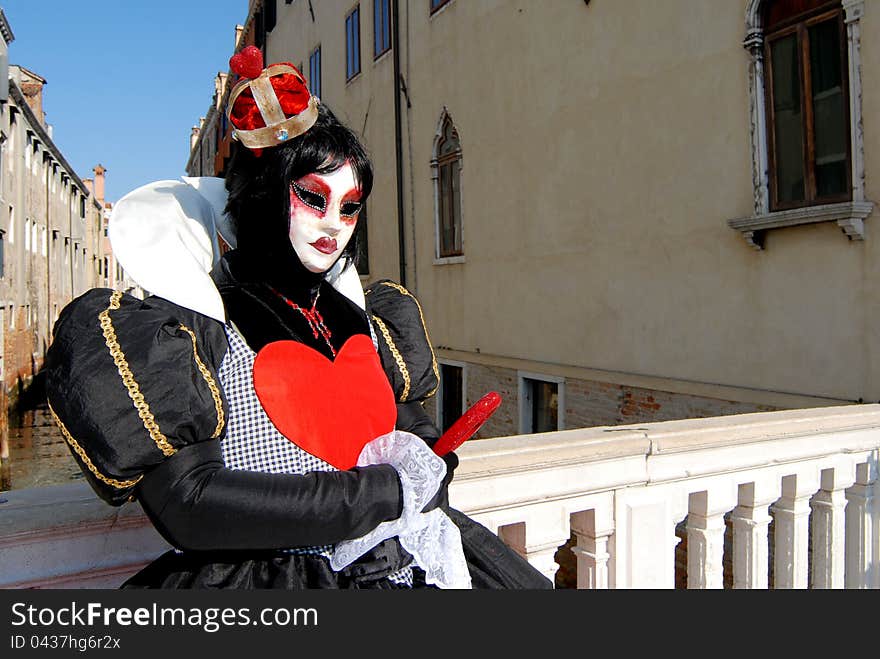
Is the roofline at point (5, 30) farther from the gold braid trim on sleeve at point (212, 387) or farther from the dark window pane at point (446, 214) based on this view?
the gold braid trim on sleeve at point (212, 387)

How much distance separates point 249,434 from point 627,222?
591cm

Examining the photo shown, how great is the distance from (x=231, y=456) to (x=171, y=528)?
0.55 ft

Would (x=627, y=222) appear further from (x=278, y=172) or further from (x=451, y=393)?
(x=278, y=172)

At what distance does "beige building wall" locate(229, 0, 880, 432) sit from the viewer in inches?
199

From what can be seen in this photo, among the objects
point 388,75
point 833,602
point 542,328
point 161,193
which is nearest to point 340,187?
point 161,193

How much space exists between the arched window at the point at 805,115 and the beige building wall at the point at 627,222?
0.09 meters

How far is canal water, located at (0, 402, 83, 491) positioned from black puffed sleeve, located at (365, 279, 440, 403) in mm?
16115

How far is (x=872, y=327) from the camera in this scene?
15.4ft

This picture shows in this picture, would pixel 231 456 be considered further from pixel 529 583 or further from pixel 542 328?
pixel 542 328

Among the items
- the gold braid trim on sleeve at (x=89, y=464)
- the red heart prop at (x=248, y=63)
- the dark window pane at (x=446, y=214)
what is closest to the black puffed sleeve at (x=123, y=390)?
the gold braid trim on sleeve at (x=89, y=464)

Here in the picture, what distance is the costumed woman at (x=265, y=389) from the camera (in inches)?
45.3

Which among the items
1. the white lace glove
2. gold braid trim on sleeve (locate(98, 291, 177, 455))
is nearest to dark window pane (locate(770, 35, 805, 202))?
the white lace glove

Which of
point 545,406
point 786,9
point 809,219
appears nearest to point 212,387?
point 809,219

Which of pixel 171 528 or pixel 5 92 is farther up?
pixel 5 92
